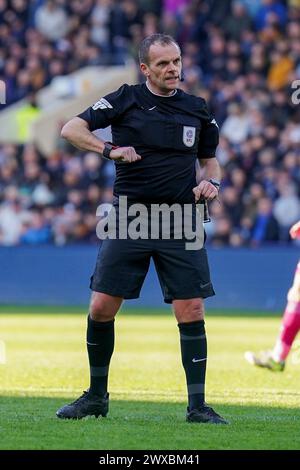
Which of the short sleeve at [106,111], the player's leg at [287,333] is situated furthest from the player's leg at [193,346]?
the player's leg at [287,333]

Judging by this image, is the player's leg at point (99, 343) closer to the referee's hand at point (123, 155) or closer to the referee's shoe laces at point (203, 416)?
the referee's shoe laces at point (203, 416)

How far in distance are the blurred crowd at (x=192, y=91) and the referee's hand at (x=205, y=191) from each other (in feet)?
42.5

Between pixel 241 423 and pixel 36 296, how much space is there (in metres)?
14.2

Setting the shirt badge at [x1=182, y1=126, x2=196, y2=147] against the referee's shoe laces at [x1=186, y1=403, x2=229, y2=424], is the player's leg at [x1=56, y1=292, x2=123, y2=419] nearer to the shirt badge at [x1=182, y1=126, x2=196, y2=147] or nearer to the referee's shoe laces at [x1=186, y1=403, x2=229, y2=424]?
the referee's shoe laces at [x1=186, y1=403, x2=229, y2=424]

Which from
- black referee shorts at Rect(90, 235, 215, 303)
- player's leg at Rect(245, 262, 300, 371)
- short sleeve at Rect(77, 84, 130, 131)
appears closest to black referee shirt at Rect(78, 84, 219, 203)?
short sleeve at Rect(77, 84, 130, 131)

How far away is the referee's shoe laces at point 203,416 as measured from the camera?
25.5ft

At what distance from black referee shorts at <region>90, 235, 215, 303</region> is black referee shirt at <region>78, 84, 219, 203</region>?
313mm

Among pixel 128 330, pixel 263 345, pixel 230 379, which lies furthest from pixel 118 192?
pixel 128 330

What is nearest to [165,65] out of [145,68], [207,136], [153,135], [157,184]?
[145,68]

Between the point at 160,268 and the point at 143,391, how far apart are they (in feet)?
6.75

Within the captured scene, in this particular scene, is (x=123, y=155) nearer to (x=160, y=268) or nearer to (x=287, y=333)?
(x=160, y=268)

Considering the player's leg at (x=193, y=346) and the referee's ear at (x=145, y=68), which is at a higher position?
the referee's ear at (x=145, y=68)

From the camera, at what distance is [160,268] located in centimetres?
805

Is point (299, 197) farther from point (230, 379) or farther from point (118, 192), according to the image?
point (118, 192)
